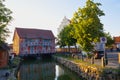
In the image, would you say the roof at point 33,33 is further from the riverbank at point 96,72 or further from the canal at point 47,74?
the riverbank at point 96,72

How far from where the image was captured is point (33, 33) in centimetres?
8625

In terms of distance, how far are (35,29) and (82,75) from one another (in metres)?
56.6

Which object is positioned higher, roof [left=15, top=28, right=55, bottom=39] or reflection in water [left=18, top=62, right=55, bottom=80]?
roof [left=15, top=28, right=55, bottom=39]

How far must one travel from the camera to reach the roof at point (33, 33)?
272 feet

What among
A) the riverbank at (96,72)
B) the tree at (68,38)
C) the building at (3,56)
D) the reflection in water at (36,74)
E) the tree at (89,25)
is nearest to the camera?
the riverbank at (96,72)

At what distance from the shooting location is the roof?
82.9 meters

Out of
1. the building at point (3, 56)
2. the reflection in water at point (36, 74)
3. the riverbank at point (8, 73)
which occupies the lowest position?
the reflection in water at point (36, 74)

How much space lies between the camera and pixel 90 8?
123 ft

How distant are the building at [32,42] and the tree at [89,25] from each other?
4474cm

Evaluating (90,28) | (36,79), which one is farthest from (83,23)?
(36,79)

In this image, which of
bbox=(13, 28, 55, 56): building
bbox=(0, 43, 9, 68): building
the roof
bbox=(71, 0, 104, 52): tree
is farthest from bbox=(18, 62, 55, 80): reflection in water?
the roof

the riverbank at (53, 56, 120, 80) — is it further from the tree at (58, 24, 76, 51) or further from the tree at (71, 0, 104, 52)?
the tree at (58, 24, 76, 51)

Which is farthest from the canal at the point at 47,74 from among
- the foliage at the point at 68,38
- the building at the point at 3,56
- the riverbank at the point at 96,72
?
the foliage at the point at 68,38

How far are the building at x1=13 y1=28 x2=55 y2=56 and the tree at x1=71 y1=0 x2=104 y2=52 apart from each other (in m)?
44.7
